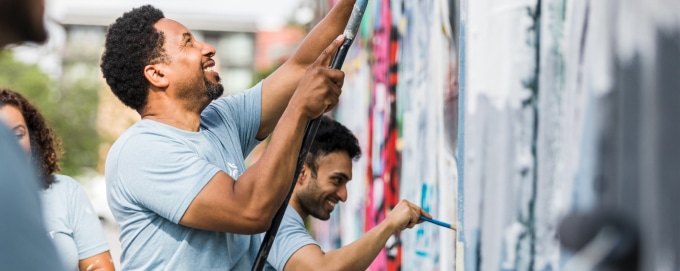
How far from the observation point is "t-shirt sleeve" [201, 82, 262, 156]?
3.12 meters

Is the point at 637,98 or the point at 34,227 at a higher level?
the point at 637,98

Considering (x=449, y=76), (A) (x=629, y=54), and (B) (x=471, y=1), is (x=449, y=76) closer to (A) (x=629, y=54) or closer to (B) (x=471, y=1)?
(B) (x=471, y=1)

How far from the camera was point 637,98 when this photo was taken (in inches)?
85.4

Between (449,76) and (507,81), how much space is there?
0.96 metres

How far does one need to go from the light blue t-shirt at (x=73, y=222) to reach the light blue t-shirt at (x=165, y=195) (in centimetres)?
111

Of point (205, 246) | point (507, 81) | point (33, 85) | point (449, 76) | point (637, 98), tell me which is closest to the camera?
point (637, 98)

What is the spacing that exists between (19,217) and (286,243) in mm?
2104

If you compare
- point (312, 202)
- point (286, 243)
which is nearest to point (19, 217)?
point (286, 243)

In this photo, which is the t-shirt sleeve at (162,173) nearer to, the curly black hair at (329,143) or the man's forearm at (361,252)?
the man's forearm at (361,252)

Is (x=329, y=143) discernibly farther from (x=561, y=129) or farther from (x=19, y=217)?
(x=19, y=217)

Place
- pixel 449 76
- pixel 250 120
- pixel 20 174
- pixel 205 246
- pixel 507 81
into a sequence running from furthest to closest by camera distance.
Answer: pixel 449 76 < pixel 250 120 < pixel 205 246 < pixel 507 81 < pixel 20 174

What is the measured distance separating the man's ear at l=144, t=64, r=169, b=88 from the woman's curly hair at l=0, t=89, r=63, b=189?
1236 mm

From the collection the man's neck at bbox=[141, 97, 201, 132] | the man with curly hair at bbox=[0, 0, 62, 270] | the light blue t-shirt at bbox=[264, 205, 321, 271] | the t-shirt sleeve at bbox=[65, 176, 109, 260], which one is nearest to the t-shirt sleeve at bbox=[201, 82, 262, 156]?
the man's neck at bbox=[141, 97, 201, 132]

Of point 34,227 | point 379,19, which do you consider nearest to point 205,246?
point 34,227
